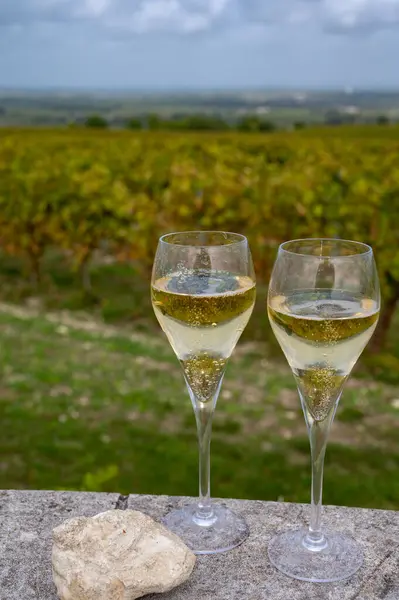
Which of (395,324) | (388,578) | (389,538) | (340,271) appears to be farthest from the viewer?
(395,324)

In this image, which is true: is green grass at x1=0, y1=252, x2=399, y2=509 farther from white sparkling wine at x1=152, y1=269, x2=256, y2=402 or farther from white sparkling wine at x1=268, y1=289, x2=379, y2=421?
white sparkling wine at x1=268, y1=289, x2=379, y2=421

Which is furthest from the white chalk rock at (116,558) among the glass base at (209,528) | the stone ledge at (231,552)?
the glass base at (209,528)

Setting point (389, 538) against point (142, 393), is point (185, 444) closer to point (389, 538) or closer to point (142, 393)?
point (142, 393)

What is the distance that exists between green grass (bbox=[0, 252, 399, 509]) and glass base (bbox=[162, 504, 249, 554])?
156 centimetres

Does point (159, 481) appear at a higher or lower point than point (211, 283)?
lower

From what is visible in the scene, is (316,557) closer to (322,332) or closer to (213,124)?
(322,332)

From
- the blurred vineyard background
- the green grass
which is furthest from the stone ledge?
the blurred vineyard background

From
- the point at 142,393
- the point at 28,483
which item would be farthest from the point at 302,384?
the point at 142,393

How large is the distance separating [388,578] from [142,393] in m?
5.04

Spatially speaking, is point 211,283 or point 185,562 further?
point 211,283

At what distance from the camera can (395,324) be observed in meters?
9.61

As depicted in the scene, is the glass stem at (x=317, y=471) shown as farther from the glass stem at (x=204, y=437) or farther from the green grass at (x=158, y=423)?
the green grass at (x=158, y=423)

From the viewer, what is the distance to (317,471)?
1.78m

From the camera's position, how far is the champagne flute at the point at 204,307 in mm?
1753
